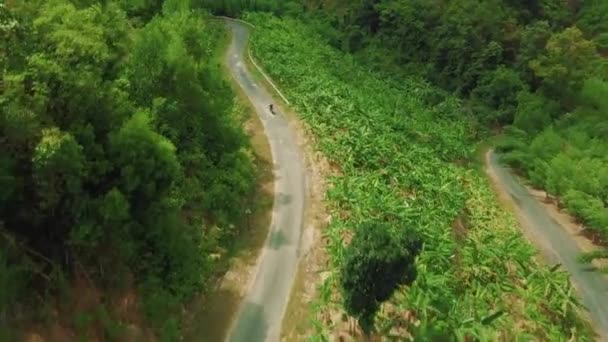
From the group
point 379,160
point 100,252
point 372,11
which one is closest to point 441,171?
point 379,160

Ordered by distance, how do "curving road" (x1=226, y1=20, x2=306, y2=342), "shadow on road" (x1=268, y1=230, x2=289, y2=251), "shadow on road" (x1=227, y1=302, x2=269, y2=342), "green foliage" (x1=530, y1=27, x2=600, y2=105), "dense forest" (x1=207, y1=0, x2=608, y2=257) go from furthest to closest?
1. "green foliage" (x1=530, y1=27, x2=600, y2=105)
2. "dense forest" (x1=207, y1=0, x2=608, y2=257)
3. "shadow on road" (x1=268, y1=230, x2=289, y2=251)
4. "curving road" (x1=226, y1=20, x2=306, y2=342)
5. "shadow on road" (x1=227, y1=302, x2=269, y2=342)

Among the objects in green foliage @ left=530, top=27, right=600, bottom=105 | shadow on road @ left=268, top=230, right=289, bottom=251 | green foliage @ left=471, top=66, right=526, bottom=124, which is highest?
green foliage @ left=530, top=27, right=600, bottom=105

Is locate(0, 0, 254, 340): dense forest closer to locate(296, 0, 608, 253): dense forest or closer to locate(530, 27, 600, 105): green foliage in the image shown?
locate(296, 0, 608, 253): dense forest

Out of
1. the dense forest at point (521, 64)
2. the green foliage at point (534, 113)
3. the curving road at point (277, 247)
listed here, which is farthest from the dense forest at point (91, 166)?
the green foliage at point (534, 113)

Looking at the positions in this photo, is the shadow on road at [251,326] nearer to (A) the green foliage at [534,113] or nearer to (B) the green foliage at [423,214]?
(B) the green foliage at [423,214]

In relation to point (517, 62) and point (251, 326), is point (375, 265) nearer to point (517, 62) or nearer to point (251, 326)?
point (251, 326)

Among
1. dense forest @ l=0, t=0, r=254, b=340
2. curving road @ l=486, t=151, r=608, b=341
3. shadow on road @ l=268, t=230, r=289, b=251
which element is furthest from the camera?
curving road @ l=486, t=151, r=608, b=341

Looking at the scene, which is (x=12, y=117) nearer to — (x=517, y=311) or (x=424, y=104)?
(x=517, y=311)

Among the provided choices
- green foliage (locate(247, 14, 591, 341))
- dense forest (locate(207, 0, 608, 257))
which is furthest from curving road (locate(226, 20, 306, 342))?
dense forest (locate(207, 0, 608, 257))
